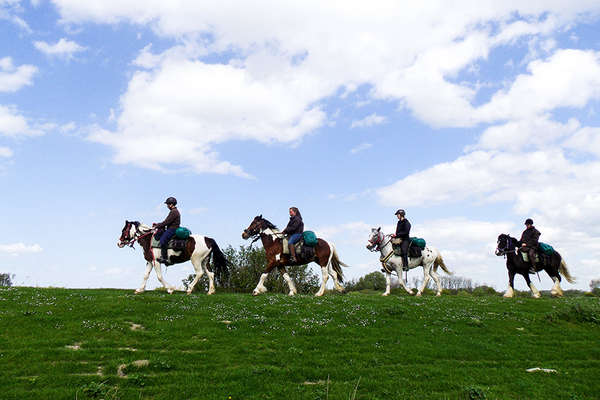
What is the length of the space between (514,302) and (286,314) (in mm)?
12370

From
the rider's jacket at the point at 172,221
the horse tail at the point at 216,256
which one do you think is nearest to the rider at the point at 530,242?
the horse tail at the point at 216,256

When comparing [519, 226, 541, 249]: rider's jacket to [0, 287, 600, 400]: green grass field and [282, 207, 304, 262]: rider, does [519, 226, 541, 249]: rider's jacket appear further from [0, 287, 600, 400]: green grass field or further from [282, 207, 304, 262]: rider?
[282, 207, 304, 262]: rider

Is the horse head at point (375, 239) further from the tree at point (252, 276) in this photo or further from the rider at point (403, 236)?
the tree at point (252, 276)

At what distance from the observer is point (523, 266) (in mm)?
24734

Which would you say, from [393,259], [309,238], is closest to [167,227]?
[309,238]

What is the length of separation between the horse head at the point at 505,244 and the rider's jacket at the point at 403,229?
643cm

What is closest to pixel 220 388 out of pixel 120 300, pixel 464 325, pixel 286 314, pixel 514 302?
pixel 286 314

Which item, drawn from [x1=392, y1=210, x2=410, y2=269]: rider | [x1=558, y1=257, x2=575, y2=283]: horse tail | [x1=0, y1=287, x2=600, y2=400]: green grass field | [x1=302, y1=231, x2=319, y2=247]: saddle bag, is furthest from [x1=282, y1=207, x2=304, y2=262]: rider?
[x1=558, y1=257, x2=575, y2=283]: horse tail

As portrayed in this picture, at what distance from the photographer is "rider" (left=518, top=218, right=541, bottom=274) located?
2438 cm

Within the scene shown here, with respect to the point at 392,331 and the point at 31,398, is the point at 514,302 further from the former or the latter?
the point at 31,398

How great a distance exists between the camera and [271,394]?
9.48 metres

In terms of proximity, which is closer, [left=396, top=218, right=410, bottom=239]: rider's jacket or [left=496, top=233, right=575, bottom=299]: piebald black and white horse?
[left=396, top=218, right=410, bottom=239]: rider's jacket

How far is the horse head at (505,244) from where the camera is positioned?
2528 centimetres

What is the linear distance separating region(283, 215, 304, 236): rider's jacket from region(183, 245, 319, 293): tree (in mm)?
20558
